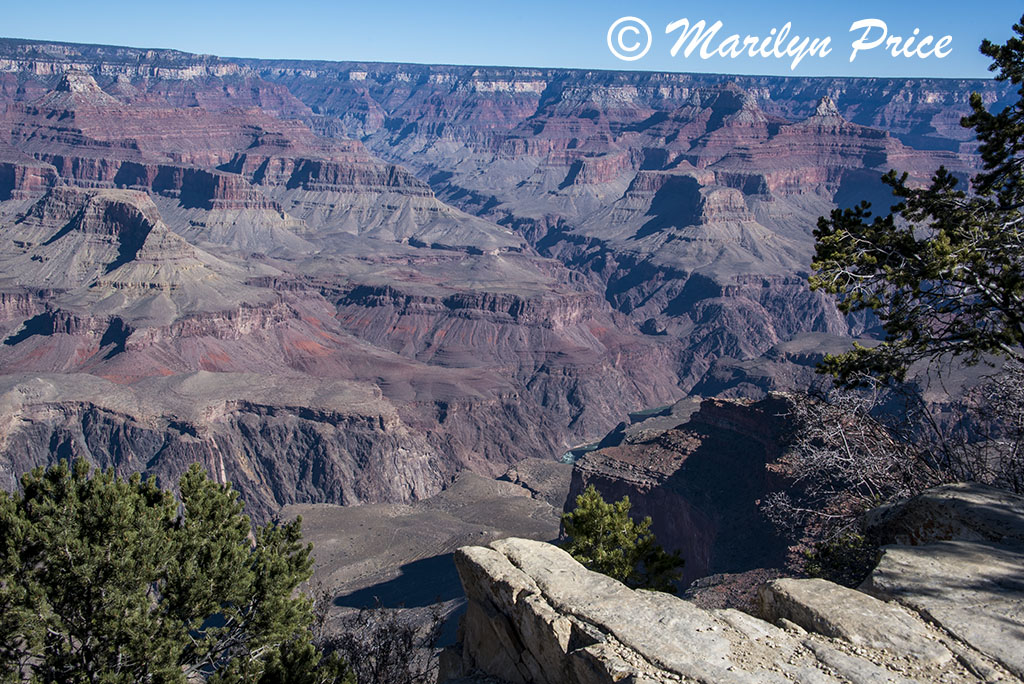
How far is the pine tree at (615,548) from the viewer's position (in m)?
27.3

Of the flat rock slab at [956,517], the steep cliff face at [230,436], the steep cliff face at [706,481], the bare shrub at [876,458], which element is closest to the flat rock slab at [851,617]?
the flat rock slab at [956,517]

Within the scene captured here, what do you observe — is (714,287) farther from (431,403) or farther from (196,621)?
(196,621)

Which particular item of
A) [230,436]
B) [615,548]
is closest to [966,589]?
[615,548]

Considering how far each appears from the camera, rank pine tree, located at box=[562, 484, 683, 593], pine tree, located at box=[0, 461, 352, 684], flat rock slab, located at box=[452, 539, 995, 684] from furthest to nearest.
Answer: pine tree, located at box=[562, 484, 683, 593]
pine tree, located at box=[0, 461, 352, 684]
flat rock slab, located at box=[452, 539, 995, 684]

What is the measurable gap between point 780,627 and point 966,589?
3.65m

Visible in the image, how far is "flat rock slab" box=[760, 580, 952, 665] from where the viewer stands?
15492mm

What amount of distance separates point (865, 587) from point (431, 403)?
9099 centimetres

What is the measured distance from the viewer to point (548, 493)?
83.9 meters

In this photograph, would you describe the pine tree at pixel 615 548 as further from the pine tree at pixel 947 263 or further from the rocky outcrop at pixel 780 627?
the pine tree at pixel 947 263

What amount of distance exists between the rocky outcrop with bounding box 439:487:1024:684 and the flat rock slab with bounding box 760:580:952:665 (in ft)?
0.07

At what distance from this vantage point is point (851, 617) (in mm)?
16250

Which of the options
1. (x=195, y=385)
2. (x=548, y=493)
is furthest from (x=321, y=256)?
(x=548, y=493)

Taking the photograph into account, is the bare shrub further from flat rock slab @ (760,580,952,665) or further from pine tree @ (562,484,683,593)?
flat rock slab @ (760,580,952,665)

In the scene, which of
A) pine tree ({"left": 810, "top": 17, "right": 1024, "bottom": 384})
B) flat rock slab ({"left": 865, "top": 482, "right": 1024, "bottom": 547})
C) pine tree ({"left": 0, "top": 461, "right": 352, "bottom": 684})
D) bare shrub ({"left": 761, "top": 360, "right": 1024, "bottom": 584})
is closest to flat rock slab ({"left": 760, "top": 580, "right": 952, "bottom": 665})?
flat rock slab ({"left": 865, "top": 482, "right": 1024, "bottom": 547})
